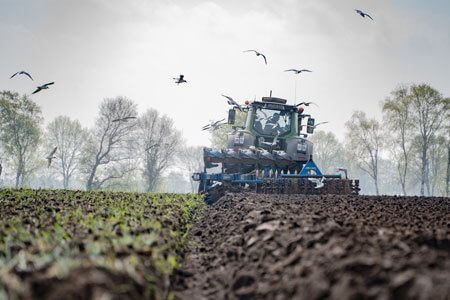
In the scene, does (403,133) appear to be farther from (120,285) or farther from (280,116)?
(120,285)

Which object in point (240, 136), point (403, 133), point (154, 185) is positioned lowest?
point (154, 185)

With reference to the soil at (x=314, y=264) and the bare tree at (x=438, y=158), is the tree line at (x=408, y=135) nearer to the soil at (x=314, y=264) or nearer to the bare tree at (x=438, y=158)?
the bare tree at (x=438, y=158)

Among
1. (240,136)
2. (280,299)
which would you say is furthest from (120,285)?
(240,136)

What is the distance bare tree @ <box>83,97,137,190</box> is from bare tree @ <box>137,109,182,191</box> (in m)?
2.28

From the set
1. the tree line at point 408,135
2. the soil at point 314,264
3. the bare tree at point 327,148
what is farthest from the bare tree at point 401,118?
the soil at point 314,264

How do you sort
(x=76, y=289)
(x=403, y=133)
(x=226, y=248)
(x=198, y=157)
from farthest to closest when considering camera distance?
(x=198, y=157) < (x=403, y=133) < (x=226, y=248) < (x=76, y=289)

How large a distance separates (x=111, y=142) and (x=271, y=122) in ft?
78.2

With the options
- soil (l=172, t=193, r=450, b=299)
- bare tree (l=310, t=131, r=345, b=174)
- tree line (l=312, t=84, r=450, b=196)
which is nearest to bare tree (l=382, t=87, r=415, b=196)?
tree line (l=312, t=84, r=450, b=196)

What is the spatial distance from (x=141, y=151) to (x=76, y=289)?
35290 mm

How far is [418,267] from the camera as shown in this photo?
86.0 inches

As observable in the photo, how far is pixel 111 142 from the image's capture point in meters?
33.3

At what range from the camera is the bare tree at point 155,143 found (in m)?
36.5

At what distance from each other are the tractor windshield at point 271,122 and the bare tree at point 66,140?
103 ft

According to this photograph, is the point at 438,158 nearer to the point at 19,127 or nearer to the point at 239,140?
the point at 239,140
